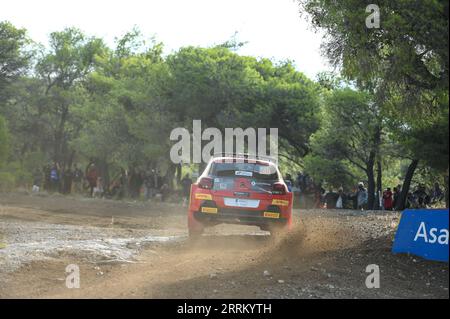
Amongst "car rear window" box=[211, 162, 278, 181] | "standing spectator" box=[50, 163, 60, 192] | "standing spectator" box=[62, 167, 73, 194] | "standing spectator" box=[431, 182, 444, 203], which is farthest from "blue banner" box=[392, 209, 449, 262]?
"standing spectator" box=[50, 163, 60, 192]

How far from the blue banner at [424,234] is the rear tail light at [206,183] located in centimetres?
390

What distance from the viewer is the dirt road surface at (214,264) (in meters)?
8.57

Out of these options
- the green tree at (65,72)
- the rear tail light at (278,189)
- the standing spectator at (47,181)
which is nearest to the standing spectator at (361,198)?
the rear tail light at (278,189)

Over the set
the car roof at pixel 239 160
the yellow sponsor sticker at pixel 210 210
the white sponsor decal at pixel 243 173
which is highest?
the car roof at pixel 239 160

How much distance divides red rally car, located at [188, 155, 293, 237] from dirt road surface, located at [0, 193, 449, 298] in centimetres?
45

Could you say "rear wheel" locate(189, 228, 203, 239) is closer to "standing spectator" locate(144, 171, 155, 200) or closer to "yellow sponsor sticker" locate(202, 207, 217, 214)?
"yellow sponsor sticker" locate(202, 207, 217, 214)

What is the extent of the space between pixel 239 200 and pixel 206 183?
72 centimetres

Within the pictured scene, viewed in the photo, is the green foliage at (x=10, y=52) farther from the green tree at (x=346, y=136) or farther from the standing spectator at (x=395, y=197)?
the standing spectator at (x=395, y=197)

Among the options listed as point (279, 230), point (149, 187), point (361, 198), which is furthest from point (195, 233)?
point (149, 187)

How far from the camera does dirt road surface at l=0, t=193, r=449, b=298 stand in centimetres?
857
